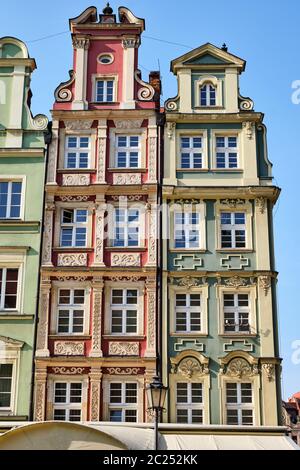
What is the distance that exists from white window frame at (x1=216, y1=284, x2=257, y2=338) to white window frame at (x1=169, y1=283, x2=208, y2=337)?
0.43 meters

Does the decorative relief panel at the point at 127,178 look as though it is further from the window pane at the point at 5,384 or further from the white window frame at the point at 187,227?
the window pane at the point at 5,384

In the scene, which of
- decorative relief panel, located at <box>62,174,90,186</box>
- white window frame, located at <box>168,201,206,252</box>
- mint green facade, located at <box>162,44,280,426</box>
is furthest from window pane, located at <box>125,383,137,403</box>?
decorative relief panel, located at <box>62,174,90,186</box>

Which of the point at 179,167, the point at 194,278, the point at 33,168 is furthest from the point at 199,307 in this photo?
the point at 33,168

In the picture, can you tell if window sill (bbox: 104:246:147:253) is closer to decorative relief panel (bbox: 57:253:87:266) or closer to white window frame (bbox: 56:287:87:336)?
decorative relief panel (bbox: 57:253:87:266)

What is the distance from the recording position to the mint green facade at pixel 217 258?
23516 mm

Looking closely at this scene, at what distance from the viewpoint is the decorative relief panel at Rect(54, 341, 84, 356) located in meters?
23.8

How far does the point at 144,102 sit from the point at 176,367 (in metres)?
9.11

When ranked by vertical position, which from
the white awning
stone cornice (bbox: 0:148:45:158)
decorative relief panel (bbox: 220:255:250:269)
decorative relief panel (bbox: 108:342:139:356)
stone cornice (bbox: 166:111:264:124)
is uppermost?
stone cornice (bbox: 166:111:264:124)

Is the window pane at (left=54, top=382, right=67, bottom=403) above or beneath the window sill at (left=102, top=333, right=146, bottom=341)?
beneath

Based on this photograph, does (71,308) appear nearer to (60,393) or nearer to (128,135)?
(60,393)

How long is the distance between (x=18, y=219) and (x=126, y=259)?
3761 millimetres

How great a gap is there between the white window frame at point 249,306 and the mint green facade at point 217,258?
0.10ft

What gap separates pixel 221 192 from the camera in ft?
83.0

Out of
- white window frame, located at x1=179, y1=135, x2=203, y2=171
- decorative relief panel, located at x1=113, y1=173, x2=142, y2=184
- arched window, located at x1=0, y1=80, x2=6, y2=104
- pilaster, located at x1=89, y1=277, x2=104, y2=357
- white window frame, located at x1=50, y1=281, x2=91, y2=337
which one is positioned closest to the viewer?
pilaster, located at x1=89, y1=277, x2=104, y2=357
